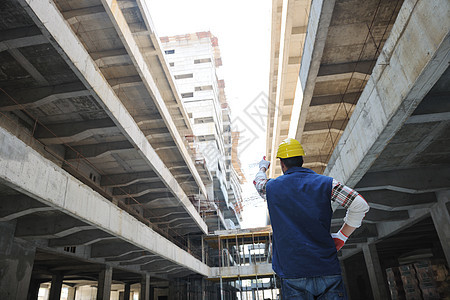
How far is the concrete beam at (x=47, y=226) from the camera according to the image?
927 centimetres

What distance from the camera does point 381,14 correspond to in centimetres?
871

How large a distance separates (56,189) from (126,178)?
9.41 metres

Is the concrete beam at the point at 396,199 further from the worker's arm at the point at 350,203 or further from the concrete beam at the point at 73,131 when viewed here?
the concrete beam at the point at 73,131

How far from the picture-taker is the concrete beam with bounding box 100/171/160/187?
16.4 metres

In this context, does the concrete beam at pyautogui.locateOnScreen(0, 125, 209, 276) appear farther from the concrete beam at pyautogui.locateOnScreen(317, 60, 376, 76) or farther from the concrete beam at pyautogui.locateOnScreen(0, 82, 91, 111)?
the concrete beam at pyautogui.locateOnScreen(317, 60, 376, 76)

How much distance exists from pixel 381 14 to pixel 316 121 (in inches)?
249

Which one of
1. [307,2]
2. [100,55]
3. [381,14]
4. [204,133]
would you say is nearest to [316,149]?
[307,2]

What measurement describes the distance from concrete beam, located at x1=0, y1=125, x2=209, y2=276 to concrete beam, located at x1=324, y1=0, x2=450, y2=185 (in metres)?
6.66

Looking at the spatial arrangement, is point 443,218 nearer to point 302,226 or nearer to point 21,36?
point 302,226

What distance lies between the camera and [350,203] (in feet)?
8.00

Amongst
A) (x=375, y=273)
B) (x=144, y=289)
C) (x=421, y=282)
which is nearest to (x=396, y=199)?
(x=421, y=282)

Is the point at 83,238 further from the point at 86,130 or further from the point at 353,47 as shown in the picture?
the point at 353,47

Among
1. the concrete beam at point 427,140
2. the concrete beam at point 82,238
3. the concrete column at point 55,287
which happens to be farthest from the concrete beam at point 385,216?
the concrete column at point 55,287

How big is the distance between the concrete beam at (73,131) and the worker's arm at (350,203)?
33.4ft
